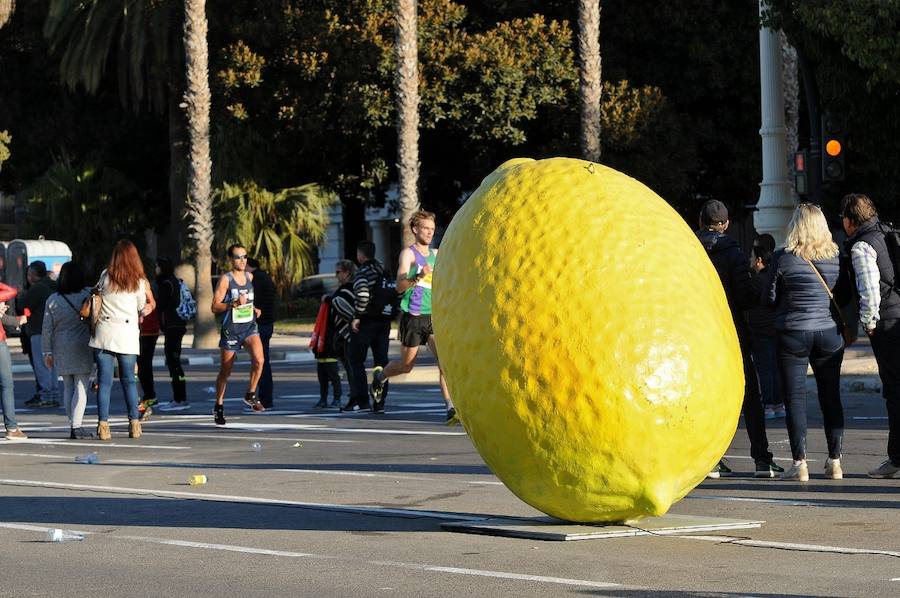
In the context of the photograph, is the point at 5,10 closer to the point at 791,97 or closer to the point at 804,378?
the point at 791,97

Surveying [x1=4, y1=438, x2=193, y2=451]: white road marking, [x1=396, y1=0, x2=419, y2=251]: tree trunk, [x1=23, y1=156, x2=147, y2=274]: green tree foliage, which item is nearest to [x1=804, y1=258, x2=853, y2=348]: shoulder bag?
[x1=4, y1=438, x2=193, y2=451]: white road marking

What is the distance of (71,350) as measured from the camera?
15.6m

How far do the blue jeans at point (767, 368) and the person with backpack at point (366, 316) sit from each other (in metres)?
4.22

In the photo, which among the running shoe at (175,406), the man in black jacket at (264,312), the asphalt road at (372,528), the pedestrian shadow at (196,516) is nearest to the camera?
the asphalt road at (372,528)

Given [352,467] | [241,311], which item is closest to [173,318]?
[241,311]

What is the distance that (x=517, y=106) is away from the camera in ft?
118

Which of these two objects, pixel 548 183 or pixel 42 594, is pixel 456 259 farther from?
pixel 42 594

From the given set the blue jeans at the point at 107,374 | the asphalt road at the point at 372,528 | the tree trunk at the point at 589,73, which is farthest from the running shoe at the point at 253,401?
the tree trunk at the point at 589,73

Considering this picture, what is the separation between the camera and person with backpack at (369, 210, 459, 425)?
15194 mm

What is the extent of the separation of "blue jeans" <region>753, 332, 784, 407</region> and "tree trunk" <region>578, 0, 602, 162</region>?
655 inches

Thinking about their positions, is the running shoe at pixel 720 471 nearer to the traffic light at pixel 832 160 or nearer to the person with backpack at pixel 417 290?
the person with backpack at pixel 417 290

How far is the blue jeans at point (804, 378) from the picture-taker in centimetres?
1104

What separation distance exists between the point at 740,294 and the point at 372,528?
3382mm

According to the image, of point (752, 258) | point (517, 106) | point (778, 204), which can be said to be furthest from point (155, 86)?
point (752, 258)
